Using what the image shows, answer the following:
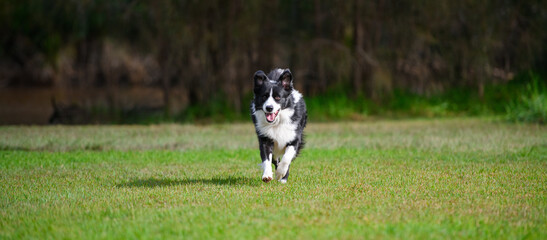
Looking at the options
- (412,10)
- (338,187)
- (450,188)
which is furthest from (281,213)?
(412,10)

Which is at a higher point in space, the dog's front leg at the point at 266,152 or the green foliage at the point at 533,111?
the dog's front leg at the point at 266,152

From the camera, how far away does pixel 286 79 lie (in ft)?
29.5

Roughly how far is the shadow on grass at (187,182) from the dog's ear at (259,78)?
137cm

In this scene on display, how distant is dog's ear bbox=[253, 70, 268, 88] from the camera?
877 cm

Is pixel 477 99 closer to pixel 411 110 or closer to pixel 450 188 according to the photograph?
pixel 411 110

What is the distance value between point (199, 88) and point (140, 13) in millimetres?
3144

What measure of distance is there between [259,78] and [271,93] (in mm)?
290

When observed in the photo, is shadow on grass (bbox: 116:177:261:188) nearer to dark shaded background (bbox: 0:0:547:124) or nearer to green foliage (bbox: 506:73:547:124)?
green foliage (bbox: 506:73:547:124)

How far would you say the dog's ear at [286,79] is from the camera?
8.92 meters

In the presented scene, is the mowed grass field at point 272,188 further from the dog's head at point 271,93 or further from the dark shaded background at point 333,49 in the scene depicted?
the dark shaded background at point 333,49

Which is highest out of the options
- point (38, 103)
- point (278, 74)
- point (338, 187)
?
point (278, 74)

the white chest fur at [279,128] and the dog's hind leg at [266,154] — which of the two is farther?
the white chest fur at [279,128]

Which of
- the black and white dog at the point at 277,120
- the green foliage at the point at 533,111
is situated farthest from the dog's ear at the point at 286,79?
the green foliage at the point at 533,111

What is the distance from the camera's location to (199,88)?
2225cm
